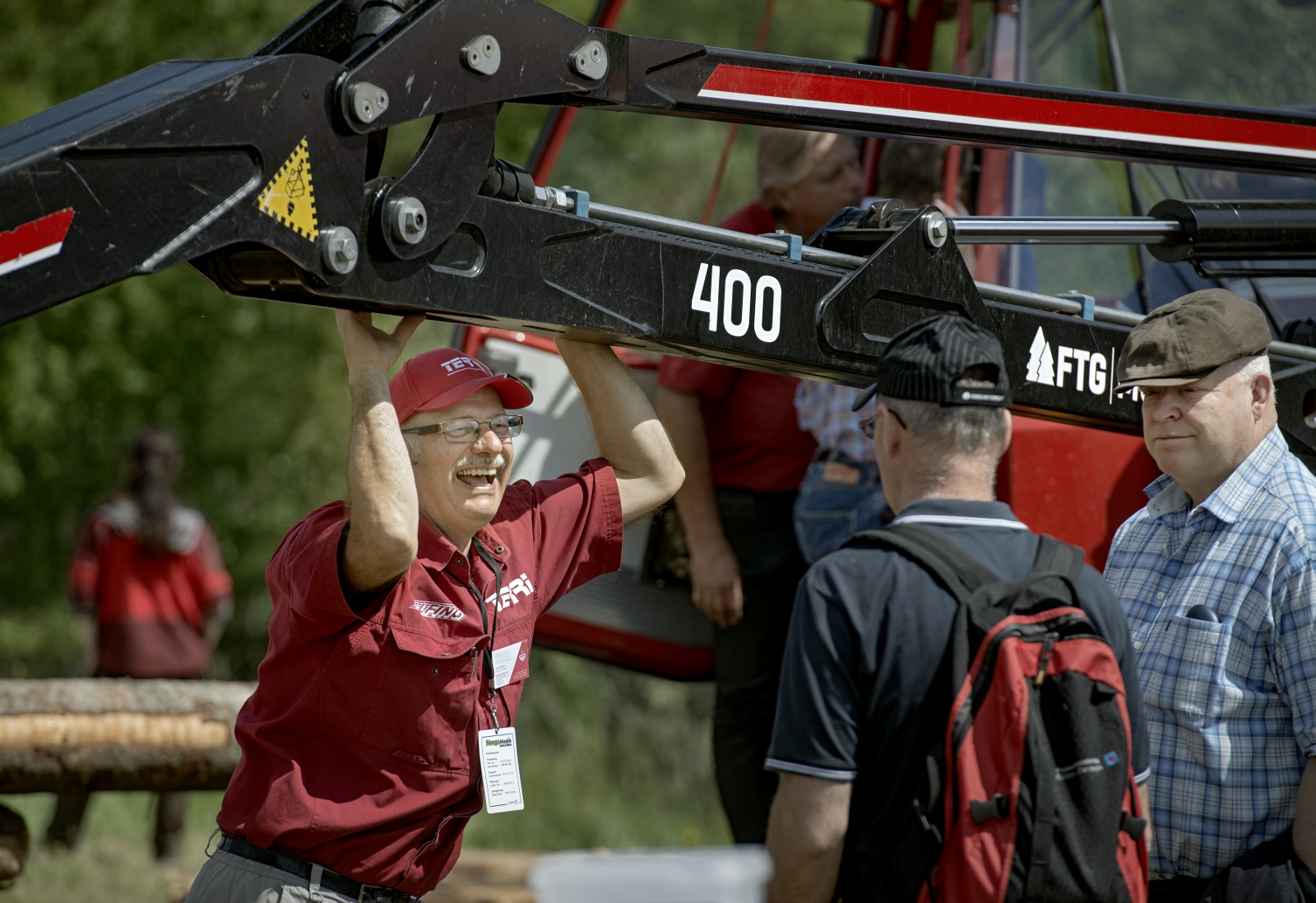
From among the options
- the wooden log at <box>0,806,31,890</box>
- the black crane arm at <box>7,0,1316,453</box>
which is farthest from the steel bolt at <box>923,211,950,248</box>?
the wooden log at <box>0,806,31,890</box>

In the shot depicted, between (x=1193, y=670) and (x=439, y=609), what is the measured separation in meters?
1.39

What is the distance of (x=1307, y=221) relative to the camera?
330 cm

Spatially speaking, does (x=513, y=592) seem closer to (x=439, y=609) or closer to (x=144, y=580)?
(x=439, y=609)

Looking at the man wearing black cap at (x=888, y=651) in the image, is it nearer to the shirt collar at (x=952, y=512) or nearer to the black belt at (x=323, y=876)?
the shirt collar at (x=952, y=512)

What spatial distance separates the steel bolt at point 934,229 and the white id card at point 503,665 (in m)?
1.12

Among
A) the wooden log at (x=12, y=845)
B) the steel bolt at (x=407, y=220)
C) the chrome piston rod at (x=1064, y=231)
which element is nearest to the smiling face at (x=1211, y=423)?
the chrome piston rod at (x=1064, y=231)

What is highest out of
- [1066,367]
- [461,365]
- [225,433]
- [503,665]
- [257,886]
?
[225,433]

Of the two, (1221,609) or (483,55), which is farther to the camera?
(1221,609)

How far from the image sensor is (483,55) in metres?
2.30

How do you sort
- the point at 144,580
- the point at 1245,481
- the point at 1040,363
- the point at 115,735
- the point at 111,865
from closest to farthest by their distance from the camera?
the point at 1245,481 < the point at 1040,363 < the point at 115,735 < the point at 111,865 < the point at 144,580

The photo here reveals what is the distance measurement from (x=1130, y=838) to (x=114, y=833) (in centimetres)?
717

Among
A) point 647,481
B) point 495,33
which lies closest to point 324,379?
point 647,481

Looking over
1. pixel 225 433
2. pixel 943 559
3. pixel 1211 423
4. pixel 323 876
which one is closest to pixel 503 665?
pixel 323 876

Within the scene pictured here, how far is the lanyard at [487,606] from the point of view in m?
2.82
